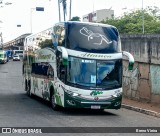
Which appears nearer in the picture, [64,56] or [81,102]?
[64,56]

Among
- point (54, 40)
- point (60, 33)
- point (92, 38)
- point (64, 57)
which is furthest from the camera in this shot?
point (54, 40)

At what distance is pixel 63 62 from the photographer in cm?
1623

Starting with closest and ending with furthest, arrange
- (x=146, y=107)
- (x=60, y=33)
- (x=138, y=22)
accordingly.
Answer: (x=60, y=33) < (x=146, y=107) < (x=138, y=22)

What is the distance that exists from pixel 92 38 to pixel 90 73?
1462mm

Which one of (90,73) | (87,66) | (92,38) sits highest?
(92,38)

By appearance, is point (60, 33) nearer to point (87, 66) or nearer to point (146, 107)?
point (87, 66)

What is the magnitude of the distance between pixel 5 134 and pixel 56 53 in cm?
699

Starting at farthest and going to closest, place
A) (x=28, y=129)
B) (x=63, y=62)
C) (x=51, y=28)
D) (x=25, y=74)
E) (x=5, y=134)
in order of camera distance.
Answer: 1. (x=25, y=74)
2. (x=51, y=28)
3. (x=63, y=62)
4. (x=28, y=129)
5. (x=5, y=134)

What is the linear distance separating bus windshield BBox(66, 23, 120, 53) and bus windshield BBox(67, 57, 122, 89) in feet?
1.63

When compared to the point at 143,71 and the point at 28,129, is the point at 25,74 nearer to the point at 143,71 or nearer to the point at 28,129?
the point at 143,71

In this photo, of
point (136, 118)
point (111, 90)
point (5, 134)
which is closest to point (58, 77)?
point (111, 90)

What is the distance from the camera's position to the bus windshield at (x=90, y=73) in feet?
54.6

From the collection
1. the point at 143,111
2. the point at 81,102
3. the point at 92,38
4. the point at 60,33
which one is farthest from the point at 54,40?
the point at 143,111

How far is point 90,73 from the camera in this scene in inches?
658
